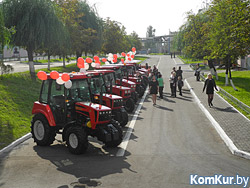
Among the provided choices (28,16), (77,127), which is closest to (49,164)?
(77,127)

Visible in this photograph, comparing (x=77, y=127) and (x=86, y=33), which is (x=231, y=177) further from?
(x=86, y=33)

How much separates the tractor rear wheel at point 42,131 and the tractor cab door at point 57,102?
44cm

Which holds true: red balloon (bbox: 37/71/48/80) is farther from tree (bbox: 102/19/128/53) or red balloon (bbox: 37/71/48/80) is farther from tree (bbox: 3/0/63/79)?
tree (bbox: 102/19/128/53)

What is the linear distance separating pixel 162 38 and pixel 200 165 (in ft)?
487

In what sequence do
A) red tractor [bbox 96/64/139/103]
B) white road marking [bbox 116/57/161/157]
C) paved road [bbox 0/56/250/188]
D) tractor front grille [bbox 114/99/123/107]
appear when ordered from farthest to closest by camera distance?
red tractor [bbox 96/64/139/103] < tractor front grille [bbox 114/99/123/107] < white road marking [bbox 116/57/161/157] < paved road [bbox 0/56/250/188]

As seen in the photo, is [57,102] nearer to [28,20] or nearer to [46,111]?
[46,111]

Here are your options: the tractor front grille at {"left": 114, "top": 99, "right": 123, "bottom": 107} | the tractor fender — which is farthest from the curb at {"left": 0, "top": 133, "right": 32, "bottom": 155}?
the tractor front grille at {"left": 114, "top": 99, "right": 123, "bottom": 107}

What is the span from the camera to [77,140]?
9.22m

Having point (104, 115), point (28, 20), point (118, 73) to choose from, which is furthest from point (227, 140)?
point (28, 20)

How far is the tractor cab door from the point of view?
32.8 ft

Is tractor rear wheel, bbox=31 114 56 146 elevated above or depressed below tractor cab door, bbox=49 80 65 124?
below

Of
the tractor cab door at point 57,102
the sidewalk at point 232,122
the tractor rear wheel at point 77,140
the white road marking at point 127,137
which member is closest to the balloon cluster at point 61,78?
the tractor cab door at point 57,102

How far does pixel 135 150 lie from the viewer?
385 inches

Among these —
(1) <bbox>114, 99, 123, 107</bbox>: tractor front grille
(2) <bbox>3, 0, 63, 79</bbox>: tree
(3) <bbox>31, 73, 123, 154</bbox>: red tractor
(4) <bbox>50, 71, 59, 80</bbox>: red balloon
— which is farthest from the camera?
(2) <bbox>3, 0, 63, 79</bbox>: tree
